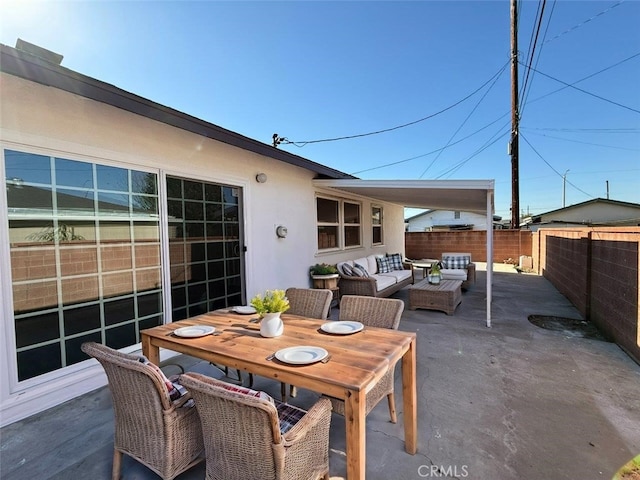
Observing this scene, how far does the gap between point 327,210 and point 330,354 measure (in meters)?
5.35

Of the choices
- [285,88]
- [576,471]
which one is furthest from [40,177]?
[285,88]

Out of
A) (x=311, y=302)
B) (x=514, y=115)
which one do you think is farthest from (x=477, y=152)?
(x=311, y=302)

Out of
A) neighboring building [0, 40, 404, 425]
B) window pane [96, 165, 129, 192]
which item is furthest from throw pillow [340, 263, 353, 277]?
window pane [96, 165, 129, 192]

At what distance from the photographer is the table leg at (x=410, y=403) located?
76.2 inches

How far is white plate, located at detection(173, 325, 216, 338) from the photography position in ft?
6.76

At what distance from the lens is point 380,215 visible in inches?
374

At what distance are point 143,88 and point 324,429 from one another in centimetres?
612

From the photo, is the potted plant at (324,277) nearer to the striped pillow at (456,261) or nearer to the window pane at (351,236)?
the window pane at (351,236)

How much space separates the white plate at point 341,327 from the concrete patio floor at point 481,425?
30.3 inches

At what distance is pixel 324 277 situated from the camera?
571 centimetres

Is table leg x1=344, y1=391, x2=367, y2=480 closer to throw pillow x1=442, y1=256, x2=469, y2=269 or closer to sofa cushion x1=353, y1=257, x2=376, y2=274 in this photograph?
sofa cushion x1=353, y1=257, x2=376, y2=274

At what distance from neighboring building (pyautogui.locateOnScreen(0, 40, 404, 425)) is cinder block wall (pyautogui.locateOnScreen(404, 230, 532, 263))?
10.2 metres

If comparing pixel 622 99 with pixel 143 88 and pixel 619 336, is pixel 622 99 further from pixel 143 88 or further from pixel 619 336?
pixel 143 88

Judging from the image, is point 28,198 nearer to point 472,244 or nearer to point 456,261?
point 456,261
